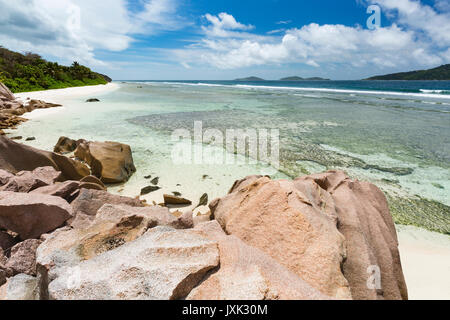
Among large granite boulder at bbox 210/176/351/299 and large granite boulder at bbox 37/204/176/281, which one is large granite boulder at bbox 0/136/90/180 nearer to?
large granite boulder at bbox 37/204/176/281

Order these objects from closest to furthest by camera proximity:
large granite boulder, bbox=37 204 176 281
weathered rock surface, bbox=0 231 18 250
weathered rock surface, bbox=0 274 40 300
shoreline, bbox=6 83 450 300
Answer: weathered rock surface, bbox=0 274 40 300 → large granite boulder, bbox=37 204 176 281 → weathered rock surface, bbox=0 231 18 250 → shoreline, bbox=6 83 450 300

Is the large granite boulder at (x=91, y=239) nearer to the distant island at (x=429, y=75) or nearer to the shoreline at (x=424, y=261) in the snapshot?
the shoreline at (x=424, y=261)

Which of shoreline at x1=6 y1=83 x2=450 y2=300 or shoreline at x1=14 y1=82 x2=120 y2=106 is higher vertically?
shoreline at x1=14 y1=82 x2=120 y2=106

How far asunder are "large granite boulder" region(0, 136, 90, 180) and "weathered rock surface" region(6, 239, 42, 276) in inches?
112

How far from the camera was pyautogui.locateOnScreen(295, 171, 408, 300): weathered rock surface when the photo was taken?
225cm

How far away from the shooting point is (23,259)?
243 centimetres

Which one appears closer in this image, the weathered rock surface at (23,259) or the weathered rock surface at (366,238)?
the weathered rock surface at (366,238)

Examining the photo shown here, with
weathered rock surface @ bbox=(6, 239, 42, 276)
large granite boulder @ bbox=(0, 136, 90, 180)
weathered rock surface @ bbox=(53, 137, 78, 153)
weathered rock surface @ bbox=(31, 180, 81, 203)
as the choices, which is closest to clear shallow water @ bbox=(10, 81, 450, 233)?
weathered rock surface @ bbox=(53, 137, 78, 153)

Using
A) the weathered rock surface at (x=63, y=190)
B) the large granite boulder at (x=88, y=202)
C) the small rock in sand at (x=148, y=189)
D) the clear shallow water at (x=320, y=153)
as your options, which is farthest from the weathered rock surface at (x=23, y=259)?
the small rock in sand at (x=148, y=189)

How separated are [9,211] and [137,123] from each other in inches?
406

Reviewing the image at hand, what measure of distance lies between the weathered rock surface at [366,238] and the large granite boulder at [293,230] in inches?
6.8

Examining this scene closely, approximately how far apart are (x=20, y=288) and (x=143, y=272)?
Answer: 127 centimetres

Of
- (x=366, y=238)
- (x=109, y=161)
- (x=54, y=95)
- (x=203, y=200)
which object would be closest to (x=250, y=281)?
(x=366, y=238)

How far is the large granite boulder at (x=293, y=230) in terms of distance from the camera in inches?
81.7
